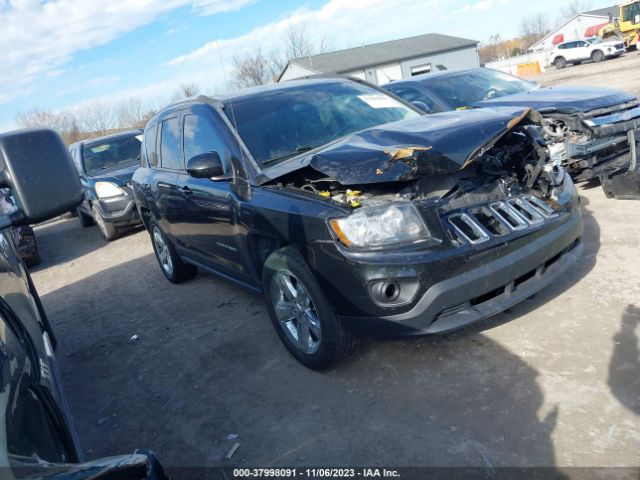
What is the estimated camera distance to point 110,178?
9.32m

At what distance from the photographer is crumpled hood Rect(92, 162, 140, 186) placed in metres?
9.27

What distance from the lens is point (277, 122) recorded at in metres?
3.98

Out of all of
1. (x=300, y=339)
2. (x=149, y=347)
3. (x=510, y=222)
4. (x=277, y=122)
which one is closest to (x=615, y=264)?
(x=510, y=222)

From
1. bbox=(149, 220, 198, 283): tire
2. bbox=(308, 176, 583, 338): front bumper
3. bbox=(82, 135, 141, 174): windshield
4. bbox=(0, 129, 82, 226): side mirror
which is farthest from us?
bbox=(82, 135, 141, 174): windshield

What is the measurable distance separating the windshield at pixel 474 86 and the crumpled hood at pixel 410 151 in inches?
152

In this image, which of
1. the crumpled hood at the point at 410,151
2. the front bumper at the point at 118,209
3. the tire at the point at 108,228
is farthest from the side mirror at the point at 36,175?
the tire at the point at 108,228

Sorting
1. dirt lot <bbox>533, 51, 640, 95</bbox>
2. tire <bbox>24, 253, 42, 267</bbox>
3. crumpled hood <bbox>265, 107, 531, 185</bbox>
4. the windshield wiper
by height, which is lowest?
dirt lot <bbox>533, 51, 640, 95</bbox>

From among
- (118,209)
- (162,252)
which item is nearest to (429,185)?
(162,252)

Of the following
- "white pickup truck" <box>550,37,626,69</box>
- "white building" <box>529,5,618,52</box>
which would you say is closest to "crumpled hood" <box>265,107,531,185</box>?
"white pickup truck" <box>550,37,626,69</box>

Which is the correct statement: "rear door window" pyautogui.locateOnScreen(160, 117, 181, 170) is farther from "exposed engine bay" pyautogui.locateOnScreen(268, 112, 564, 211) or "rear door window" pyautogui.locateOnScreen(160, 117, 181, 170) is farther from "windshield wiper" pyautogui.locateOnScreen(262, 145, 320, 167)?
→ "exposed engine bay" pyautogui.locateOnScreen(268, 112, 564, 211)

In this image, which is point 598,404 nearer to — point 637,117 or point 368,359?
point 368,359

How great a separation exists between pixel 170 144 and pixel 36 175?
327 centimetres

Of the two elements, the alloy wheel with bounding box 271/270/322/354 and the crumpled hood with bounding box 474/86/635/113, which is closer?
the alloy wheel with bounding box 271/270/322/354

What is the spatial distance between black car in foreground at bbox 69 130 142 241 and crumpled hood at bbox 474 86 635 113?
606cm
